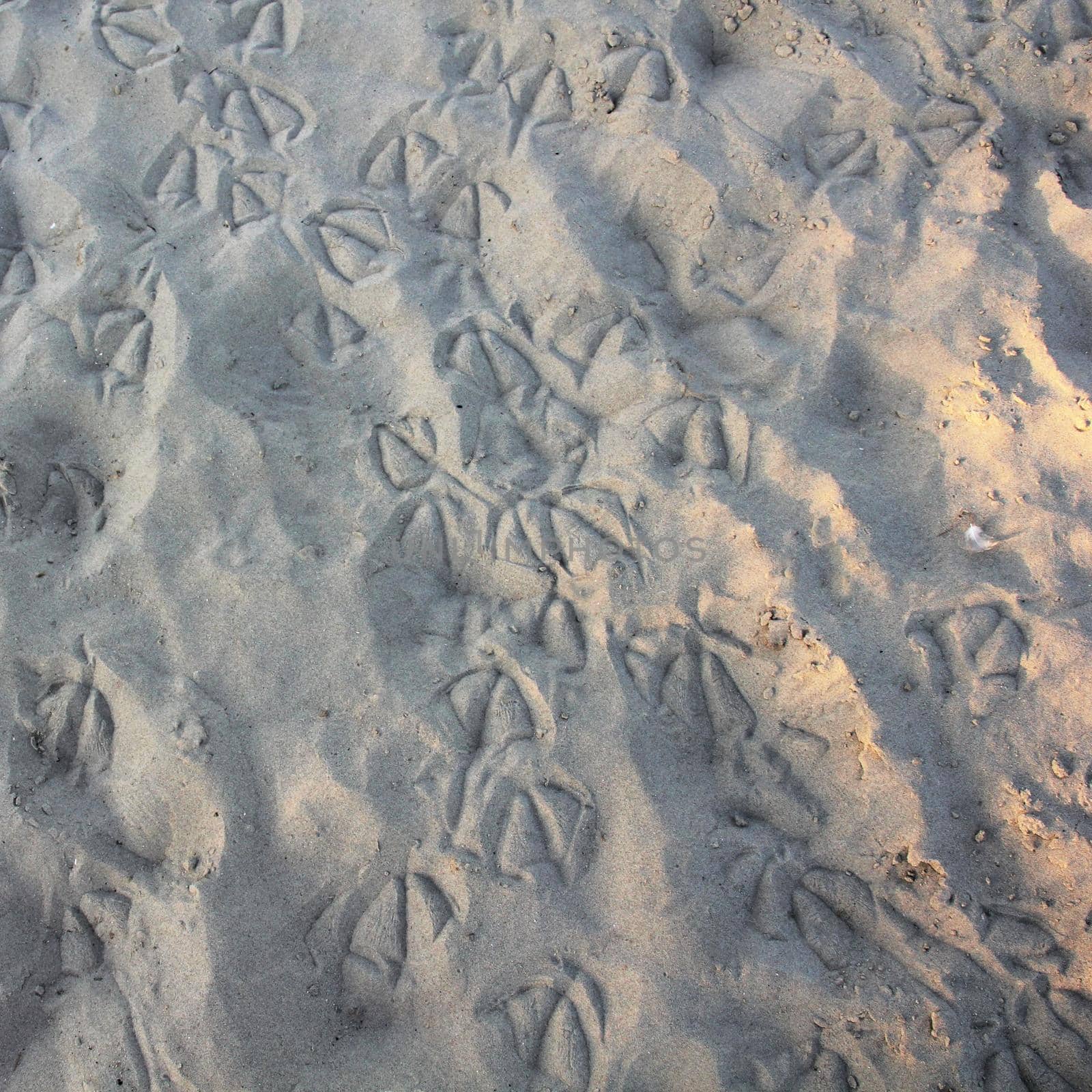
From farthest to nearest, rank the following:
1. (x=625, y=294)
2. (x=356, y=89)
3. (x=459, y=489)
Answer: (x=356, y=89) → (x=625, y=294) → (x=459, y=489)

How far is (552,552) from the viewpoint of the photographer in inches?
72.2

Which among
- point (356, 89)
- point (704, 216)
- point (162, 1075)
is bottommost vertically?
point (162, 1075)

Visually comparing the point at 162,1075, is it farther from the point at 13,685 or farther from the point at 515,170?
the point at 515,170

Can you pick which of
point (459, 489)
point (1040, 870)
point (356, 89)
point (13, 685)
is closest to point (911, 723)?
point (1040, 870)

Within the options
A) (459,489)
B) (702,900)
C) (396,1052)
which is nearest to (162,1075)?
(396,1052)

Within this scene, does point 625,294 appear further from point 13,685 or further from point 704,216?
point 13,685

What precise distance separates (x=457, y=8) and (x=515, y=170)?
0.49 meters

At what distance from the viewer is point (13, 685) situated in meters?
1.82

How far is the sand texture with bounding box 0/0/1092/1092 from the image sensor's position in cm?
164

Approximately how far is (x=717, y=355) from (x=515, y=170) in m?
0.67

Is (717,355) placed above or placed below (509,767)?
above

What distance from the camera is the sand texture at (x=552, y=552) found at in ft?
5.38

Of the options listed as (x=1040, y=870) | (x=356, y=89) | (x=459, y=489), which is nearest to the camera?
(x=1040, y=870)

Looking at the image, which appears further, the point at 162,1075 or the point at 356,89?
the point at 356,89
